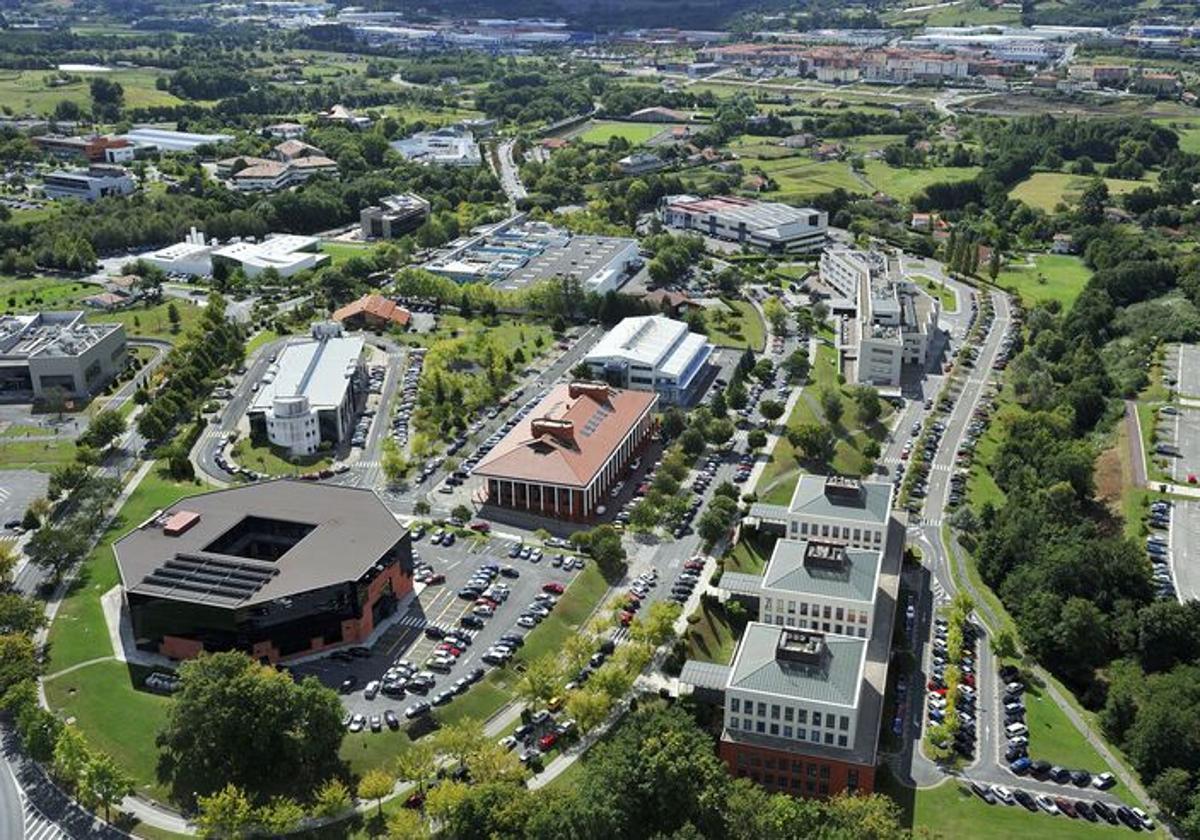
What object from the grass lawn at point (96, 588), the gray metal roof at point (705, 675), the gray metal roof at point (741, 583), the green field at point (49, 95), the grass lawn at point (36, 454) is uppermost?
the green field at point (49, 95)

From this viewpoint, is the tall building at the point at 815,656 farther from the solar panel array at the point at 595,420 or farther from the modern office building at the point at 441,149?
the modern office building at the point at 441,149

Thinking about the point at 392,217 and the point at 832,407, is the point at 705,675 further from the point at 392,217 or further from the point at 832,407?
the point at 392,217

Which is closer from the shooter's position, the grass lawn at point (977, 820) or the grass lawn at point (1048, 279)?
the grass lawn at point (977, 820)

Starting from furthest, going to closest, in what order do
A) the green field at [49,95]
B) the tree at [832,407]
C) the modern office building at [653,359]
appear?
1. the green field at [49,95]
2. the modern office building at [653,359]
3. the tree at [832,407]

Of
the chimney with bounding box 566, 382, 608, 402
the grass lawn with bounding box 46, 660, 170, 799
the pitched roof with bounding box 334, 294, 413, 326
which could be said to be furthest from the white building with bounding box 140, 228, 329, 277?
the grass lawn with bounding box 46, 660, 170, 799

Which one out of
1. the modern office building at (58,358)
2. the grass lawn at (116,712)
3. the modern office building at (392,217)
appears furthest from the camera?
the modern office building at (392,217)

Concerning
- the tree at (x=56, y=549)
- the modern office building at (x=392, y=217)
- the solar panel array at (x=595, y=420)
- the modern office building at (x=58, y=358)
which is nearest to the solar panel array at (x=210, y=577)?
the tree at (x=56, y=549)

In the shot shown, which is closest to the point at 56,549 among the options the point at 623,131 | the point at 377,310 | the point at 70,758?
the point at 70,758
